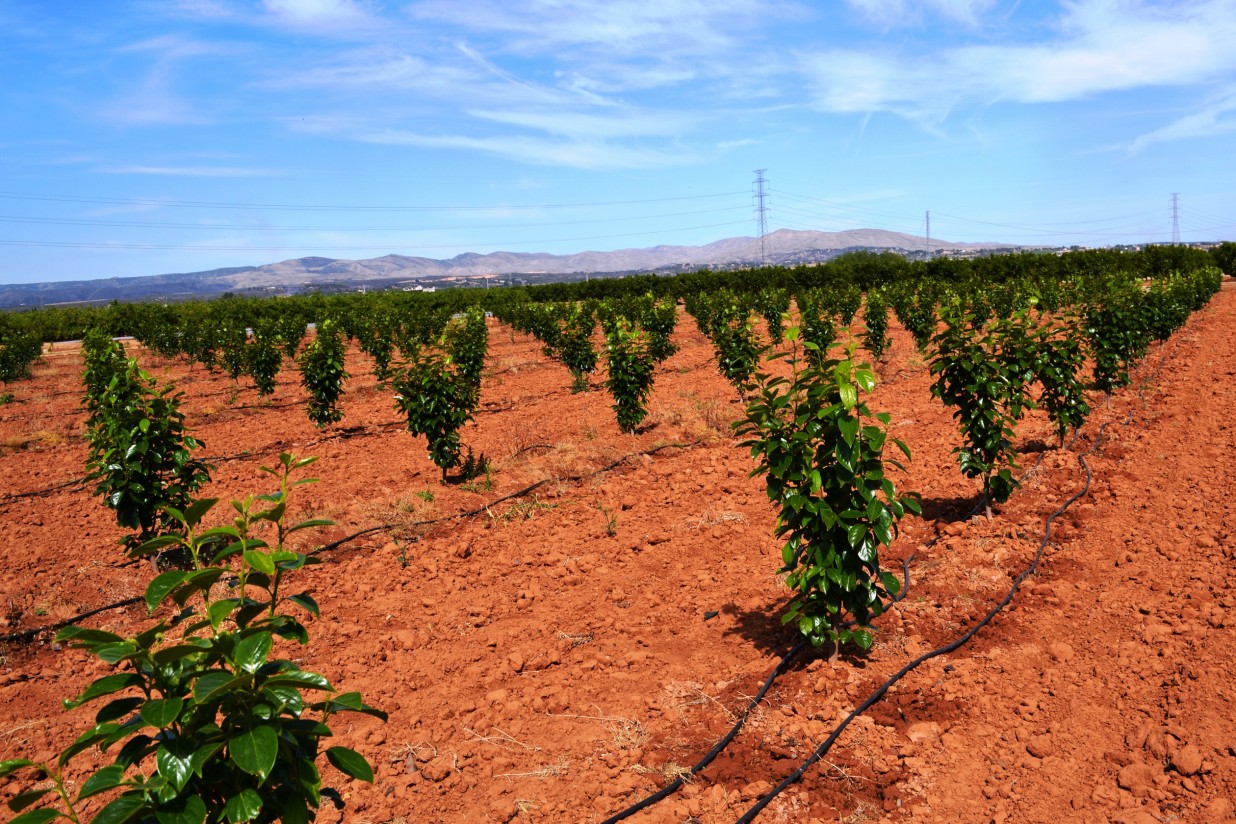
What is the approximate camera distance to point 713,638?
557cm

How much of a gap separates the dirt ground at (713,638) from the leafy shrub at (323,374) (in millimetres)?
2722

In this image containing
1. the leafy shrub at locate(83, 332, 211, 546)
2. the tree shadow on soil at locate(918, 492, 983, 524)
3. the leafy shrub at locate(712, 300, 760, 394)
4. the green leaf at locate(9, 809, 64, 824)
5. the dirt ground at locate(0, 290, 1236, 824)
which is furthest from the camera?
the leafy shrub at locate(712, 300, 760, 394)

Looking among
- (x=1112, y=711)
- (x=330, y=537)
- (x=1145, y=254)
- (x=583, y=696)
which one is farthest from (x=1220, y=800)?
(x=1145, y=254)

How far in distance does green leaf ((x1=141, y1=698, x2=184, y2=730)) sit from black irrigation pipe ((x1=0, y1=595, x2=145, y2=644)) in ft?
19.0

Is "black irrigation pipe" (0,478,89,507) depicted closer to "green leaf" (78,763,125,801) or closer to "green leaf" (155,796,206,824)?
"green leaf" (78,763,125,801)

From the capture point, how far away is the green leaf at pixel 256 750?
1.86m

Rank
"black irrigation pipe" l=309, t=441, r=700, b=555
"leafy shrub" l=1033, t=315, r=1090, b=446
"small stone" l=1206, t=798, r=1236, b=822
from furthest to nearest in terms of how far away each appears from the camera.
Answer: "leafy shrub" l=1033, t=315, r=1090, b=446 < "black irrigation pipe" l=309, t=441, r=700, b=555 < "small stone" l=1206, t=798, r=1236, b=822

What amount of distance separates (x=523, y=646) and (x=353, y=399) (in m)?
13.9

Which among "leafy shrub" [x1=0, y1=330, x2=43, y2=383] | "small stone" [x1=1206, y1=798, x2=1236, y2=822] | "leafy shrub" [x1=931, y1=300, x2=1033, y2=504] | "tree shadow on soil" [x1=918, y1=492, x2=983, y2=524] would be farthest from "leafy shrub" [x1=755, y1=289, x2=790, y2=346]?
"leafy shrub" [x1=0, y1=330, x2=43, y2=383]

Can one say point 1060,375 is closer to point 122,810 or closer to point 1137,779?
point 1137,779

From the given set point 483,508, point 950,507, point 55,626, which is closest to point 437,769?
point 55,626

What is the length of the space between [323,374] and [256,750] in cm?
1251

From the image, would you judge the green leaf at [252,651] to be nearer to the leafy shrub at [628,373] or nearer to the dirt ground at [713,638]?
the dirt ground at [713,638]

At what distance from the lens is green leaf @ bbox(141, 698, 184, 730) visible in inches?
72.4
